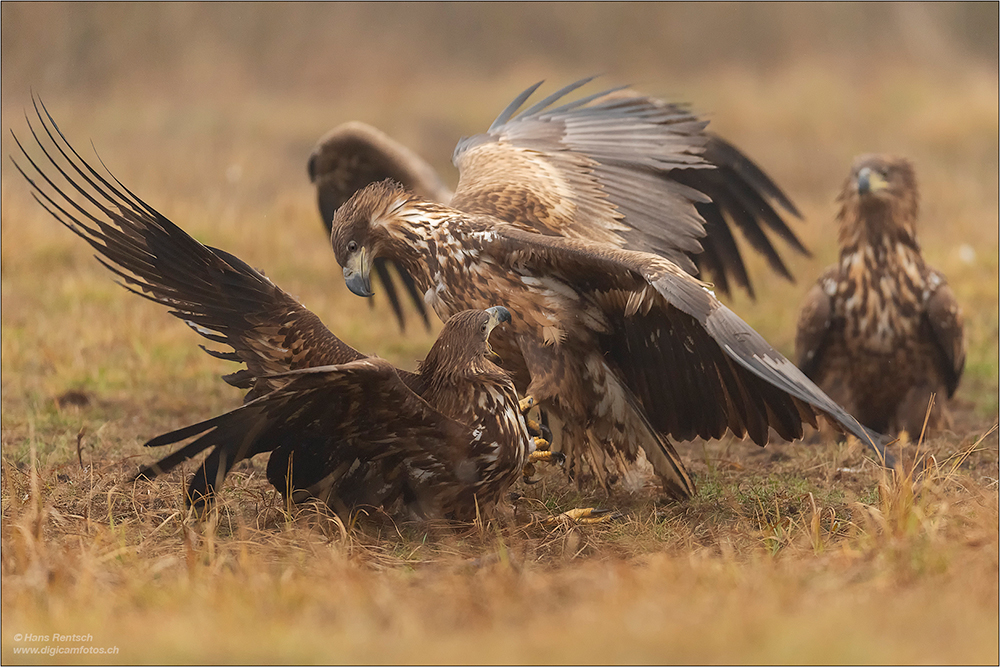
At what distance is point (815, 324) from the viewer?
17.9 ft

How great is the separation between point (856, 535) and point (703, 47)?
18.5 metres

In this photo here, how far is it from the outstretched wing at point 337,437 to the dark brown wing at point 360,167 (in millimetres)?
2253

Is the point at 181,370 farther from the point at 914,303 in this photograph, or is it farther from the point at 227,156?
the point at 227,156

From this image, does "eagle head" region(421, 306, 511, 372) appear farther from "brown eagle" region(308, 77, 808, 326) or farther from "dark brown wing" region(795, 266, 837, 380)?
"dark brown wing" region(795, 266, 837, 380)

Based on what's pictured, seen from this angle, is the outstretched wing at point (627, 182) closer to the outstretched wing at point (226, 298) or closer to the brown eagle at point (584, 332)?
the brown eagle at point (584, 332)

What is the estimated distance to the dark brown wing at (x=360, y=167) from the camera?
578 cm

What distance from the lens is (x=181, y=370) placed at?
6352 millimetres

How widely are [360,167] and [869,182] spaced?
2.75 metres

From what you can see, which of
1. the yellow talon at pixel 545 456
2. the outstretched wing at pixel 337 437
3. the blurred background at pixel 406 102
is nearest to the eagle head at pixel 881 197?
the blurred background at pixel 406 102

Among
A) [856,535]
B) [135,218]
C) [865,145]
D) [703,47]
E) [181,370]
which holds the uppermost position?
[703,47]

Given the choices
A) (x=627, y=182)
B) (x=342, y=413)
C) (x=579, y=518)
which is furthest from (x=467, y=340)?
(x=627, y=182)

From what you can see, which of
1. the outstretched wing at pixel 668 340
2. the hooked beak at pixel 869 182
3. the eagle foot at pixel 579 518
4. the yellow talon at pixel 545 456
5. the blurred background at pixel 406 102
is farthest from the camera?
the blurred background at pixel 406 102

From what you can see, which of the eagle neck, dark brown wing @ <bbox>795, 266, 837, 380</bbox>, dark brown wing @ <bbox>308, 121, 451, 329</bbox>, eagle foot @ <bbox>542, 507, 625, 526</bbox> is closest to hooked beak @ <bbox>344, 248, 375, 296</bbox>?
eagle foot @ <bbox>542, 507, 625, 526</bbox>

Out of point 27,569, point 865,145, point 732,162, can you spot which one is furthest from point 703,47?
point 27,569
